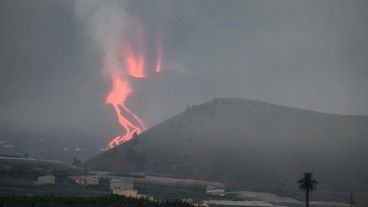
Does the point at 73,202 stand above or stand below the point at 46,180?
below

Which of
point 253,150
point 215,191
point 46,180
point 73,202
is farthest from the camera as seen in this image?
point 253,150

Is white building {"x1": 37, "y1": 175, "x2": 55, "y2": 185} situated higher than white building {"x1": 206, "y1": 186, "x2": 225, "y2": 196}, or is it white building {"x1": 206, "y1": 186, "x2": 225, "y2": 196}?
white building {"x1": 206, "y1": 186, "x2": 225, "y2": 196}

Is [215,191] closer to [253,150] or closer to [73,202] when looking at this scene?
[253,150]

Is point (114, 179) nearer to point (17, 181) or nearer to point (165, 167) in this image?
point (17, 181)

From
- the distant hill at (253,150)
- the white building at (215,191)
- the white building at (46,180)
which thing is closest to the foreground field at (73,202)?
the white building at (46,180)

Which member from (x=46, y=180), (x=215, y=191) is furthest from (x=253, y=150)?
(x=46, y=180)

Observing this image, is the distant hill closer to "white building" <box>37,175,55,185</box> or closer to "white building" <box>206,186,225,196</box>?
"white building" <box>206,186,225,196</box>

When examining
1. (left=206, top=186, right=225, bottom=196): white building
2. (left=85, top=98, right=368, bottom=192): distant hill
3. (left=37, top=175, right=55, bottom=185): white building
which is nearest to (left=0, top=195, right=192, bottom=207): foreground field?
(left=37, top=175, right=55, bottom=185): white building

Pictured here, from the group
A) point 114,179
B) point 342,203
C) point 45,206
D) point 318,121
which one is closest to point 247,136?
point 318,121
